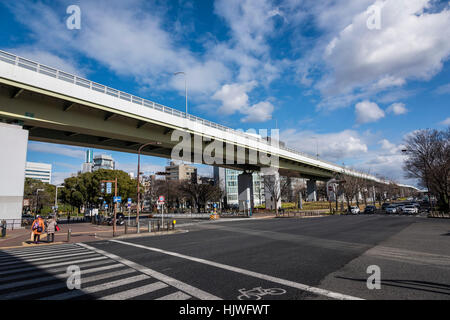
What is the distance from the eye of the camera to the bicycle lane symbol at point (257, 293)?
5.37 metres

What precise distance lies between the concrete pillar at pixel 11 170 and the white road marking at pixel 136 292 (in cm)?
2118

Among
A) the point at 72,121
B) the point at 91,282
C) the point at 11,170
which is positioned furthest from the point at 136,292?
the point at 11,170

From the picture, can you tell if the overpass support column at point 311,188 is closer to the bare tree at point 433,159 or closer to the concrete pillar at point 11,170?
the bare tree at point 433,159

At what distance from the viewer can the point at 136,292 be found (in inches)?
228

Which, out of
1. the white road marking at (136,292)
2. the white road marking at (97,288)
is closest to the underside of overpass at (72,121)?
the white road marking at (97,288)

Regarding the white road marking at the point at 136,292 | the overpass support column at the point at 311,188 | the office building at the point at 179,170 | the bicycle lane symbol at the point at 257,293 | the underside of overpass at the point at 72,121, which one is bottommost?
the bicycle lane symbol at the point at 257,293

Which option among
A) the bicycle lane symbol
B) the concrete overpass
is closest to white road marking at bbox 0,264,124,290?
the bicycle lane symbol

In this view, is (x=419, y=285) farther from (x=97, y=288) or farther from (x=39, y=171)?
(x=39, y=171)

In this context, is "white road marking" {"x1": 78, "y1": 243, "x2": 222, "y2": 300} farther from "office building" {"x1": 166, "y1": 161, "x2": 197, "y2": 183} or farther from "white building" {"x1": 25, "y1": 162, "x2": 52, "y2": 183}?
"white building" {"x1": 25, "y1": 162, "x2": 52, "y2": 183}

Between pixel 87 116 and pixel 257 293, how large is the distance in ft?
75.5

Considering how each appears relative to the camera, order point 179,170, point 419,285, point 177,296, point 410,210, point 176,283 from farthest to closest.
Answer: point 179,170, point 410,210, point 176,283, point 419,285, point 177,296
